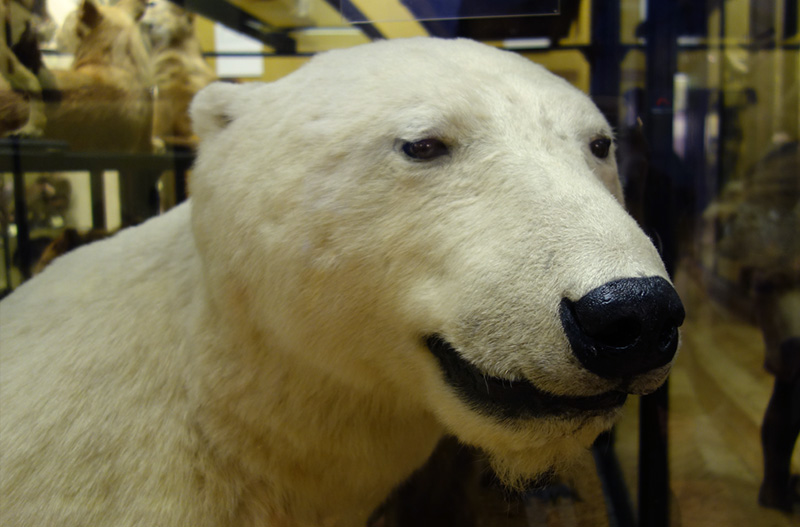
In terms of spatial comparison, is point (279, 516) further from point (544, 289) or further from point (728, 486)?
point (728, 486)

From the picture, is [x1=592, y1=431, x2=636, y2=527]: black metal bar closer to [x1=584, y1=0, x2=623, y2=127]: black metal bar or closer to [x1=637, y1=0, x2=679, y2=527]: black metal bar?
[x1=637, y1=0, x2=679, y2=527]: black metal bar

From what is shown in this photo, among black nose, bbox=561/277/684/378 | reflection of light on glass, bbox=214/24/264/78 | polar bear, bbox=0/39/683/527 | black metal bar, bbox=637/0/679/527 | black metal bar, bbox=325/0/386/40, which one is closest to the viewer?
black nose, bbox=561/277/684/378

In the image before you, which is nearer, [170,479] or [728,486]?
[170,479]

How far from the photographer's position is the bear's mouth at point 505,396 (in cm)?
89

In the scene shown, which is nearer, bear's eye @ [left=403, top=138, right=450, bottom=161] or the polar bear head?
the polar bear head

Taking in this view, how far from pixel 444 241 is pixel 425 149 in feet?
0.58

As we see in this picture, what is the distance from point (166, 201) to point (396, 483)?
1026 millimetres

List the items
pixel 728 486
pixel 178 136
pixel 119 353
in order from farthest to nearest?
pixel 728 486
pixel 178 136
pixel 119 353

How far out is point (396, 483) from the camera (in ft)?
4.73

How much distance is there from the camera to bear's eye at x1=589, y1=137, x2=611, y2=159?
1.16 m

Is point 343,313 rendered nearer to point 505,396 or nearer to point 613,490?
point 505,396

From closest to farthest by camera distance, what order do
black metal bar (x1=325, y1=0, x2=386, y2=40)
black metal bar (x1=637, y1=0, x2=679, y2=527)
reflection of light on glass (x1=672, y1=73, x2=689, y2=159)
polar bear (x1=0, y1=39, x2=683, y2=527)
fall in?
1. polar bear (x1=0, y1=39, x2=683, y2=527)
2. black metal bar (x1=325, y1=0, x2=386, y2=40)
3. black metal bar (x1=637, y1=0, x2=679, y2=527)
4. reflection of light on glass (x1=672, y1=73, x2=689, y2=159)

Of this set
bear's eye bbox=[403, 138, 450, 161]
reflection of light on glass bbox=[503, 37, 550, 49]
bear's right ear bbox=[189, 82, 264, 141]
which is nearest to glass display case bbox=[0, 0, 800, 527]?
reflection of light on glass bbox=[503, 37, 550, 49]

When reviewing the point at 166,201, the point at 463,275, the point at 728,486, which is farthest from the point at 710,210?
the point at 166,201
